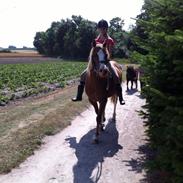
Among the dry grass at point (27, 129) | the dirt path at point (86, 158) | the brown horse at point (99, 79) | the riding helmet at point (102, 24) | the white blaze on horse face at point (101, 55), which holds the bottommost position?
the dirt path at point (86, 158)

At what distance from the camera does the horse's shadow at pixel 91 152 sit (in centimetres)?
753

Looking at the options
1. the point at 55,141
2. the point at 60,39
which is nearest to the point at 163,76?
the point at 55,141

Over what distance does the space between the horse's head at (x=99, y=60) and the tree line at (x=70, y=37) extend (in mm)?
66893

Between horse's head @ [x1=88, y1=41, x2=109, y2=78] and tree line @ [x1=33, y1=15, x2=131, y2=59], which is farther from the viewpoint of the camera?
tree line @ [x1=33, y1=15, x2=131, y2=59]

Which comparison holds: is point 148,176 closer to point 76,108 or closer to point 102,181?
point 102,181

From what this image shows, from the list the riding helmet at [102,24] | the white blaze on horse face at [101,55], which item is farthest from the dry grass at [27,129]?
the riding helmet at [102,24]

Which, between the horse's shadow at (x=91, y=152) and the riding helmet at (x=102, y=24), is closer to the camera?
the horse's shadow at (x=91, y=152)

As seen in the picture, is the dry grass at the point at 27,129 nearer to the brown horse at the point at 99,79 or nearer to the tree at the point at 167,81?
the brown horse at the point at 99,79

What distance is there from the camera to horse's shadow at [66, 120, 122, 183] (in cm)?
753

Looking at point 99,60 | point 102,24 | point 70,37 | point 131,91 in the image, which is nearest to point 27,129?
point 99,60

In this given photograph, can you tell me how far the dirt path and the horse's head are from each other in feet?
3.73

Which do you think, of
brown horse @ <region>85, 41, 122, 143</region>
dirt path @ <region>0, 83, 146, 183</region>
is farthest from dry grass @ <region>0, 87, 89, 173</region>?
brown horse @ <region>85, 41, 122, 143</region>

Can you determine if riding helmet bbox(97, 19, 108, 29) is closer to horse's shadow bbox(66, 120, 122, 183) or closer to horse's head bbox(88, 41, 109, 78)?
horse's head bbox(88, 41, 109, 78)

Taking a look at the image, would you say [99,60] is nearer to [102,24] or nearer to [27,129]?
[102,24]
